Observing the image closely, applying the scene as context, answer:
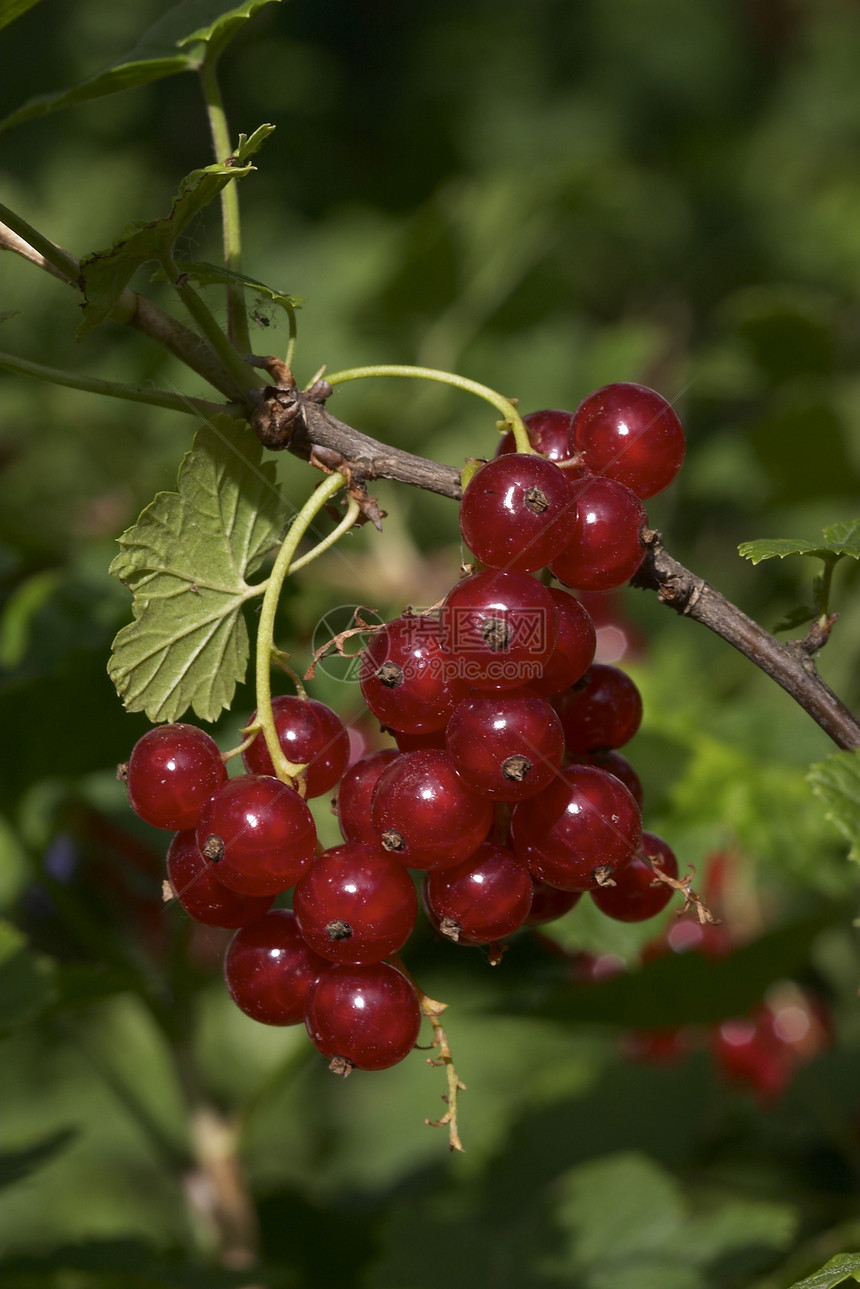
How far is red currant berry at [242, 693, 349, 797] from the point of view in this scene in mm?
940

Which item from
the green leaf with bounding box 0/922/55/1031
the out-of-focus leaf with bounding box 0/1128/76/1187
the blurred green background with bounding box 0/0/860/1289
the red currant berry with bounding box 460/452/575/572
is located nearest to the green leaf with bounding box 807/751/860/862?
the red currant berry with bounding box 460/452/575/572

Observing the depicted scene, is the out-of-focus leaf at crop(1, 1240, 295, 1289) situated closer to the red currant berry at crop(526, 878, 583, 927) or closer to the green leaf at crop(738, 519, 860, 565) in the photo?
the red currant berry at crop(526, 878, 583, 927)

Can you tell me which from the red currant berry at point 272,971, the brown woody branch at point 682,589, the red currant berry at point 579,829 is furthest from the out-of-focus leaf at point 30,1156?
the brown woody branch at point 682,589

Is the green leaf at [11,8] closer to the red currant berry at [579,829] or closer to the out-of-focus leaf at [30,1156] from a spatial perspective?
the red currant berry at [579,829]

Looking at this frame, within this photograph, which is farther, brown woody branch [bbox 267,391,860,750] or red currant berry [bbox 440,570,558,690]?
brown woody branch [bbox 267,391,860,750]

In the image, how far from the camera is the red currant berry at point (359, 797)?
36.6 inches

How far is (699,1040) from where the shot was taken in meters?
2.19

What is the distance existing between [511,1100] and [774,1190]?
2.03ft

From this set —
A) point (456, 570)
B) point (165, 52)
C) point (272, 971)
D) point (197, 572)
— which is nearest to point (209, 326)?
point (197, 572)

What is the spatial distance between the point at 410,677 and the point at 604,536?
0.18 m

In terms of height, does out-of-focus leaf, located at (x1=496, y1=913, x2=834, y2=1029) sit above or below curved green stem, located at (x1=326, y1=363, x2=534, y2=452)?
below

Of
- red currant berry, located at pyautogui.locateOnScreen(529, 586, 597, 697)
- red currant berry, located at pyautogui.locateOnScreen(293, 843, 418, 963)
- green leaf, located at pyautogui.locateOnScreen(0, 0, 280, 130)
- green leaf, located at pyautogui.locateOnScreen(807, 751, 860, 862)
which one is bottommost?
green leaf, located at pyautogui.locateOnScreen(807, 751, 860, 862)

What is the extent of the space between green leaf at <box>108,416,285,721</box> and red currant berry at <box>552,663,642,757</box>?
0.93ft

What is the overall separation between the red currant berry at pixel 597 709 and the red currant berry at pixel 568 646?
4.1 inches
